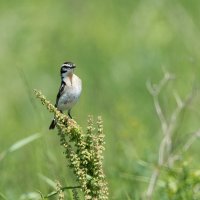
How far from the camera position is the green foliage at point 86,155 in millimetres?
5867

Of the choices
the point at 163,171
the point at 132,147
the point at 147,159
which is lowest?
the point at 163,171

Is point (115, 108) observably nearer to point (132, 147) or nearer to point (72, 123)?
point (132, 147)

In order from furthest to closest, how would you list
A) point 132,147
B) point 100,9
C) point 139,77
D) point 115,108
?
1. point 100,9
2. point 139,77
3. point 115,108
4. point 132,147

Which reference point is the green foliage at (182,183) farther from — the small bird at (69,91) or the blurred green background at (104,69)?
the small bird at (69,91)

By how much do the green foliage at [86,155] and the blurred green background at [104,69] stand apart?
218 cm

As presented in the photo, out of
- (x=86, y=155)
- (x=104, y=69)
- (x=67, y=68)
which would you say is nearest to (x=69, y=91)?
(x=67, y=68)

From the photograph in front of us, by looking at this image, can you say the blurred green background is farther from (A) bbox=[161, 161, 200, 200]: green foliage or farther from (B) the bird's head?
(B) the bird's head

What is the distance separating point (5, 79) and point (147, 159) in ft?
21.8

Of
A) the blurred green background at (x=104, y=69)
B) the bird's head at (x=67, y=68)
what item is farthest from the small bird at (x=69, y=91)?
the blurred green background at (x=104, y=69)

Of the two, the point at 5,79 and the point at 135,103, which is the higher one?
the point at 5,79

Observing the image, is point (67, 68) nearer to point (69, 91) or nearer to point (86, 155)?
point (69, 91)

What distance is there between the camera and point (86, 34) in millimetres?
17328

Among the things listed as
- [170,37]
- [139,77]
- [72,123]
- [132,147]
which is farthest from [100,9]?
[72,123]

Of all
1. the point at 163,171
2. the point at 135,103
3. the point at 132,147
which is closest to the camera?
the point at 163,171
